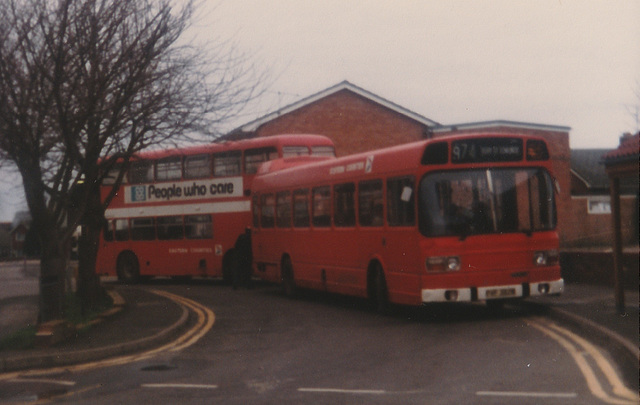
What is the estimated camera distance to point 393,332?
13.6 meters

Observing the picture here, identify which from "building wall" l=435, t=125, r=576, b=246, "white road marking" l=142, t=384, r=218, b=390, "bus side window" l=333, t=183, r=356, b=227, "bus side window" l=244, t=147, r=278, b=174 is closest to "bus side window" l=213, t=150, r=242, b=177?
"bus side window" l=244, t=147, r=278, b=174

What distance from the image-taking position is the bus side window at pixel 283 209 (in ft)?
67.8

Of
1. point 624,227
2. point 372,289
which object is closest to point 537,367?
point 372,289

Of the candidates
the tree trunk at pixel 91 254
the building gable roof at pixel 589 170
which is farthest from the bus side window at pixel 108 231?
the building gable roof at pixel 589 170

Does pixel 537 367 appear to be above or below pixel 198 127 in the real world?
below

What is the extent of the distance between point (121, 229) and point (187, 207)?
3.55m

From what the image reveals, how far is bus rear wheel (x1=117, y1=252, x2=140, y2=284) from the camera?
29125 millimetres

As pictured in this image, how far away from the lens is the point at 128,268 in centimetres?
2950

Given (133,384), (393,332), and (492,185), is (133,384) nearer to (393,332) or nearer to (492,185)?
(393,332)

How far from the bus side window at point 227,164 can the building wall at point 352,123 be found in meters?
17.0

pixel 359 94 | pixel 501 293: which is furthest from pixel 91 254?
pixel 359 94

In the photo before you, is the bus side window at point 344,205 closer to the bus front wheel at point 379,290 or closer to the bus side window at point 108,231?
the bus front wheel at point 379,290

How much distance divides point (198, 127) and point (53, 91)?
13.7 feet

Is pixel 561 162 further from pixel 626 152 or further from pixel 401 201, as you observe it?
pixel 626 152
